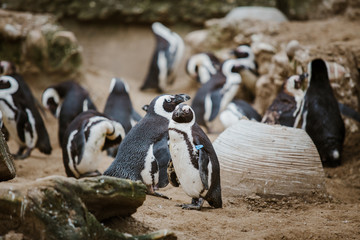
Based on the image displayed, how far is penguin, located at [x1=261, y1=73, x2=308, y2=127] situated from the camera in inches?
252

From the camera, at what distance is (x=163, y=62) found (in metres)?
10.7

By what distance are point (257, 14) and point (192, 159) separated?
7.31m

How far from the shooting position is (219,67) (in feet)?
30.6

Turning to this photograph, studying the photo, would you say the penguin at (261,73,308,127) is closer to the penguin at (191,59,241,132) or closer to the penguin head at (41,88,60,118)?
the penguin at (191,59,241,132)

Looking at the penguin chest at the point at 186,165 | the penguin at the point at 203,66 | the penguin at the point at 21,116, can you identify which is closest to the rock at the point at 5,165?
the penguin chest at the point at 186,165

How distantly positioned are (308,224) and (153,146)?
1672mm

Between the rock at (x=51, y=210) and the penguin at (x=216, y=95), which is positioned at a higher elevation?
the rock at (x=51, y=210)

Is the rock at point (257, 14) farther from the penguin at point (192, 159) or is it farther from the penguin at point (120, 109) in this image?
the penguin at point (192, 159)

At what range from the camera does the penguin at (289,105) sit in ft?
21.0

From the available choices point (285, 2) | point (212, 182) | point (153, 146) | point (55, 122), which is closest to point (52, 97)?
point (55, 122)

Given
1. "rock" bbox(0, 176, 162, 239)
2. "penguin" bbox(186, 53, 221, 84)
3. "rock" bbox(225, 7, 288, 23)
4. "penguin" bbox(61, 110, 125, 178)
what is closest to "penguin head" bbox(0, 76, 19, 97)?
"penguin" bbox(61, 110, 125, 178)

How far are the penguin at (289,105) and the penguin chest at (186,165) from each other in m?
2.72

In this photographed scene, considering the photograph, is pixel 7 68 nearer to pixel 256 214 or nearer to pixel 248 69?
pixel 248 69

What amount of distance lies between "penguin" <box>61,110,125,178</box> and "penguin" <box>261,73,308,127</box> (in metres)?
1.98
